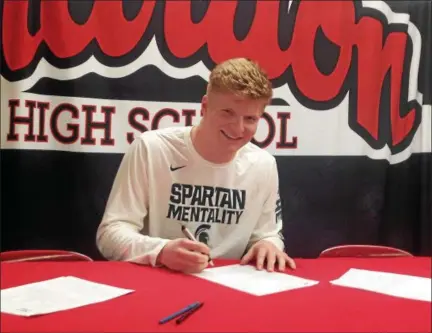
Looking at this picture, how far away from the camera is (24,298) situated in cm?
121

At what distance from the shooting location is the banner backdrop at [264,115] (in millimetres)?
2619

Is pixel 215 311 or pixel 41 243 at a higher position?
pixel 215 311

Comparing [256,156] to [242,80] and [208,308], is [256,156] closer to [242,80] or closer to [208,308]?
[242,80]

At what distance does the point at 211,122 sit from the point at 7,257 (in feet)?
2.72

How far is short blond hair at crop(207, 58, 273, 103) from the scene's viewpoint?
1.75 m

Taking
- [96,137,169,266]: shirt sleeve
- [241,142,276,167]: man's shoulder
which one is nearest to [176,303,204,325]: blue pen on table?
[96,137,169,266]: shirt sleeve

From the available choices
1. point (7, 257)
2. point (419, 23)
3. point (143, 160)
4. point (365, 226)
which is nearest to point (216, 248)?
point (143, 160)

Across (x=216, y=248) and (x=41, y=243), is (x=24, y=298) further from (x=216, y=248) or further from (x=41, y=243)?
(x=41, y=243)

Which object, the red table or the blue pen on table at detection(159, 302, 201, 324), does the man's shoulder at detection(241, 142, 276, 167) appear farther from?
the blue pen on table at detection(159, 302, 201, 324)

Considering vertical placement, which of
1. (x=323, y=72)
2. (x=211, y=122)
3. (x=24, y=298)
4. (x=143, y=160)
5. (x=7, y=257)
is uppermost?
(x=323, y=72)

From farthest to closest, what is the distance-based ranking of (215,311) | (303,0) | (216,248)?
1. (303,0)
2. (216,248)
3. (215,311)

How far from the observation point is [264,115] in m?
2.85

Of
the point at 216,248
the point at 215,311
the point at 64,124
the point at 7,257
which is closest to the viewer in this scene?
the point at 215,311

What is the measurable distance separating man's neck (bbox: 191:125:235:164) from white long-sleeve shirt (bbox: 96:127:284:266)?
0.02 meters
